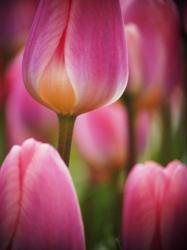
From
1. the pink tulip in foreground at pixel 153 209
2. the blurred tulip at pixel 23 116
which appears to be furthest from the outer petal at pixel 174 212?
the blurred tulip at pixel 23 116

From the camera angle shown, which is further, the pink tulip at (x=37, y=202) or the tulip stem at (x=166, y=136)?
the tulip stem at (x=166, y=136)

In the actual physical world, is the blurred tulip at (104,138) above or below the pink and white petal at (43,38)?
below

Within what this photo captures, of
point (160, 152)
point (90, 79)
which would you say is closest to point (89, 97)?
point (90, 79)

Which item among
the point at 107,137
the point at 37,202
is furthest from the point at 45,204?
the point at 107,137

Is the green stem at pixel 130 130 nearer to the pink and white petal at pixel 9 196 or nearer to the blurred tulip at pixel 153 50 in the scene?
the blurred tulip at pixel 153 50

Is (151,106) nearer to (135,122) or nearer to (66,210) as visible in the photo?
(135,122)
